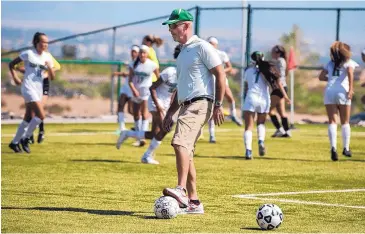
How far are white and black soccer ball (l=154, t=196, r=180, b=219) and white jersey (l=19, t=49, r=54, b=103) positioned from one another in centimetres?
990

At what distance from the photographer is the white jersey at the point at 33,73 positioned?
23.7 metres

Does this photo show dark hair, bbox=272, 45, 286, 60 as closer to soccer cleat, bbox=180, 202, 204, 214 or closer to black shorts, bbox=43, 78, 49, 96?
black shorts, bbox=43, 78, 49, 96

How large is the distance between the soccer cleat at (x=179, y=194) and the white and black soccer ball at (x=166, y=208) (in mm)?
200

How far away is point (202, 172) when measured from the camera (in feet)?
67.6

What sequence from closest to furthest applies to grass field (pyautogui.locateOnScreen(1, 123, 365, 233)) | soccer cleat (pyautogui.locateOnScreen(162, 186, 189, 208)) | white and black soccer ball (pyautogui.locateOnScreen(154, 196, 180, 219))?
grass field (pyautogui.locateOnScreen(1, 123, 365, 233)), white and black soccer ball (pyautogui.locateOnScreen(154, 196, 180, 219)), soccer cleat (pyautogui.locateOnScreen(162, 186, 189, 208))

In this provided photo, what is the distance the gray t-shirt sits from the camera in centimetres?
1480

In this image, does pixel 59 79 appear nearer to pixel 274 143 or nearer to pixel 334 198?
pixel 274 143

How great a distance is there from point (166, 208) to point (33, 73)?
10.3m

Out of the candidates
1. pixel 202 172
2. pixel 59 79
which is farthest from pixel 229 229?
pixel 59 79

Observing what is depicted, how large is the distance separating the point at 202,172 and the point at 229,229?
7.23 metres

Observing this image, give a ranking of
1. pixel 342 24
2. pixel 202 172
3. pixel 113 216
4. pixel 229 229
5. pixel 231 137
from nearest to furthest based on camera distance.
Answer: pixel 229 229 → pixel 113 216 → pixel 202 172 → pixel 231 137 → pixel 342 24

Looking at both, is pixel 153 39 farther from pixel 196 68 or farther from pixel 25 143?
pixel 196 68

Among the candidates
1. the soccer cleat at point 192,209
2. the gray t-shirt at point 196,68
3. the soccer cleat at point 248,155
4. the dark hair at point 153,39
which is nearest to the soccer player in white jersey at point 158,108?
the soccer cleat at point 248,155

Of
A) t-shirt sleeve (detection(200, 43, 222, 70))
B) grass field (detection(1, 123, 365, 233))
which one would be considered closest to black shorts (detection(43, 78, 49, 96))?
grass field (detection(1, 123, 365, 233))
